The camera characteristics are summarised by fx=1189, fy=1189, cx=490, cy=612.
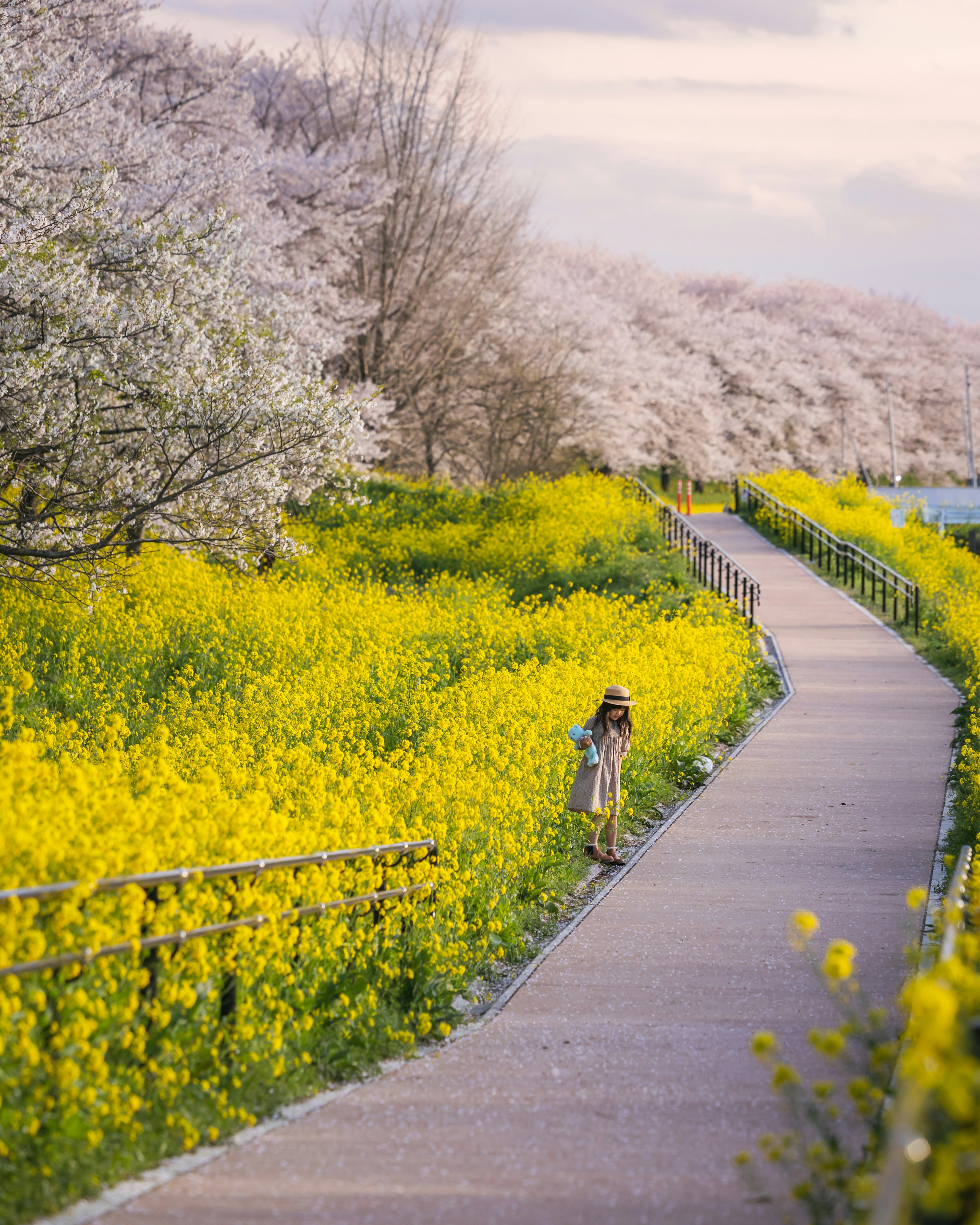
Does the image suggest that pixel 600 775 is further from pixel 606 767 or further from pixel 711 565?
pixel 711 565

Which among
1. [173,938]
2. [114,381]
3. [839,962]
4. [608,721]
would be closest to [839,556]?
[114,381]

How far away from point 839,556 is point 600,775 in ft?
53.2

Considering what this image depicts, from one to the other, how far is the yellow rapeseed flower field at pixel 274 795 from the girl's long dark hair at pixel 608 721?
679 mm

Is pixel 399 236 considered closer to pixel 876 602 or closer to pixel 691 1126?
pixel 876 602

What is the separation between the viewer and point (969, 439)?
2052 inches

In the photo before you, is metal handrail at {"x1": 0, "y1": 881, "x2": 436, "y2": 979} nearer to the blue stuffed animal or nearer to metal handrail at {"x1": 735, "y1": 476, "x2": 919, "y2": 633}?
the blue stuffed animal

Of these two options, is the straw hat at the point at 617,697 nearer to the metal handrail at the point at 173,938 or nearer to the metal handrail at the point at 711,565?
the metal handrail at the point at 173,938

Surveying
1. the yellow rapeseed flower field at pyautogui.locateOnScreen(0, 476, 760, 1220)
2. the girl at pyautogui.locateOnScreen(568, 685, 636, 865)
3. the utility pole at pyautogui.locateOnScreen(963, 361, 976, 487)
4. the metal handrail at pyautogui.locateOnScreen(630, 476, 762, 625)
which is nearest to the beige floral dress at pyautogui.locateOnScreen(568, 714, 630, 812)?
the girl at pyautogui.locateOnScreen(568, 685, 636, 865)

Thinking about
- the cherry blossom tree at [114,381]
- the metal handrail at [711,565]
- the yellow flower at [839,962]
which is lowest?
the yellow flower at [839,962]

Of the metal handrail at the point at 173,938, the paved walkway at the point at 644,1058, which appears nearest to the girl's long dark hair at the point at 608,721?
the paved walkway at the point at 644,1058

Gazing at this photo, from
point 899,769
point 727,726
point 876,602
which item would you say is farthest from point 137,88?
point 899,769

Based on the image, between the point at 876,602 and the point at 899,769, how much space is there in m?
10.7

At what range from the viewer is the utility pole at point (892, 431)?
46656mm

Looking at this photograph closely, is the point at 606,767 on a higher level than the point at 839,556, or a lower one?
lower
